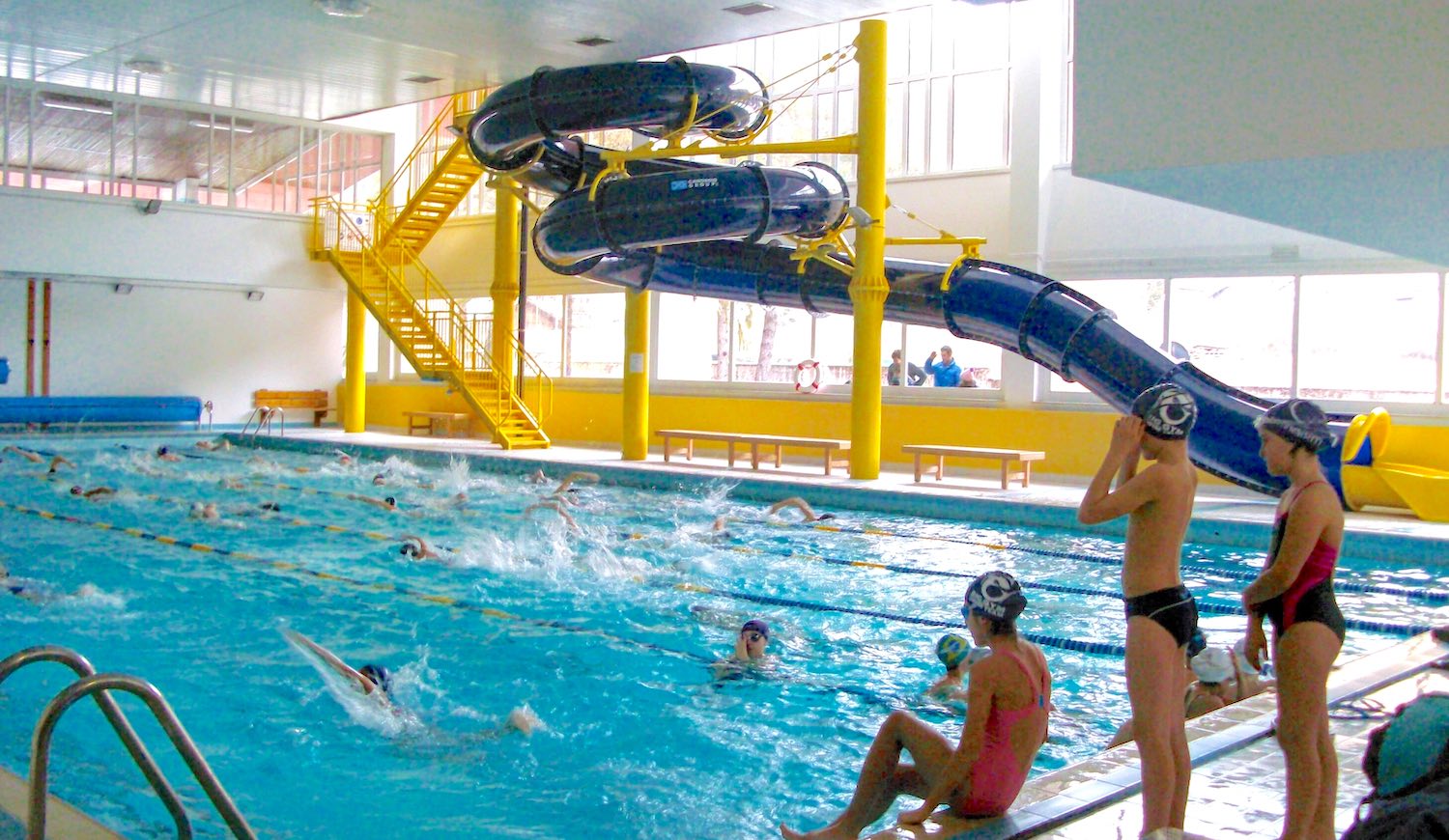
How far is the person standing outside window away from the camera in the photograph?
1716 cm

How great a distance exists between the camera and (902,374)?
17.2 m

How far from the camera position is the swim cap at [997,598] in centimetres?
336

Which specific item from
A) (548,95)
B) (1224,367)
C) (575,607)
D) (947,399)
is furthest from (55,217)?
(1224,367)

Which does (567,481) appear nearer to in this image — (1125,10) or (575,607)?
(575,607)

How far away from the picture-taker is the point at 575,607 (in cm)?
816

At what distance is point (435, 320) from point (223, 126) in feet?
19.9

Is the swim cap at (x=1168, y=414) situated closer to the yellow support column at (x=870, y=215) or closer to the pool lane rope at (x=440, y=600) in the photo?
the pool lane rope at (x=440, y=600)

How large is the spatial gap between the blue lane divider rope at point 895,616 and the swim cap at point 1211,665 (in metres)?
1.66

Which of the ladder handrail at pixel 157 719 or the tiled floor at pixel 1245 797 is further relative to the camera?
the tiled floor at pixel 1245 797

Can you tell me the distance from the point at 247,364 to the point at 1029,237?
593 inches

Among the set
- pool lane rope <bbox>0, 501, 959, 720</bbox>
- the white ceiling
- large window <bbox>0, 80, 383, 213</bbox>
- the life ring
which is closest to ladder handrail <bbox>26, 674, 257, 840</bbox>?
pool lane rope <bbox>0, 501, 959, 720</bbox>

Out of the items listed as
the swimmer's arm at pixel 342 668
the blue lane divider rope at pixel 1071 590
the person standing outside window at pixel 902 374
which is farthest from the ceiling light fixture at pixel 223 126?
the swimmer's arm at pixel 342 668

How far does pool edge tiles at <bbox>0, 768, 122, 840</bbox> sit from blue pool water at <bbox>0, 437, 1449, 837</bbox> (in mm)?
789

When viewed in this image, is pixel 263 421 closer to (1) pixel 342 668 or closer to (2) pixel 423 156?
(2) pixel 423 156
